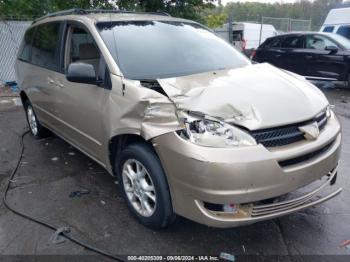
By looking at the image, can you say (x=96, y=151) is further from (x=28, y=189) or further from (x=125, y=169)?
(x=28, y=189)

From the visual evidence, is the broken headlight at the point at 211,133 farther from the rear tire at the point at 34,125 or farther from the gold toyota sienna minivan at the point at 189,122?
the rear tire at the point at 34,125

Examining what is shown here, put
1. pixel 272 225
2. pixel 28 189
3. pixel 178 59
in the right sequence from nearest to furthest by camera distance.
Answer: pixel 272 225, pixel 178 59, pixel 28 189

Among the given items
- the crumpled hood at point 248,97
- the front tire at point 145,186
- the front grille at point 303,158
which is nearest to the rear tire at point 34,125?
the front tire at point 145,186

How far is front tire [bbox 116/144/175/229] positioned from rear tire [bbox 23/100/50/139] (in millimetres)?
2745

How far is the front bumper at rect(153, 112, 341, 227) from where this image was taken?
2506 millimetres

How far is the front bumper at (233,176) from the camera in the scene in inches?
98.7

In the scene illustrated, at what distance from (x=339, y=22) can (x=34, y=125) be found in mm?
11353

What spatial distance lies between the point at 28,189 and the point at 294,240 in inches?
111

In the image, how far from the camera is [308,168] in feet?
9.03

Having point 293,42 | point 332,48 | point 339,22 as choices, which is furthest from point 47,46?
point 339,22

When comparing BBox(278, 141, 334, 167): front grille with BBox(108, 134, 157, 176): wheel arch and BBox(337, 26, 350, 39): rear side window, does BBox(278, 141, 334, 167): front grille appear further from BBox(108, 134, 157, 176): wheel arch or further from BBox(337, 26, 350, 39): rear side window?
BBox(337, 26, 350, 39): rear side window

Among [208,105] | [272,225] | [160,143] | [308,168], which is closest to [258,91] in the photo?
[208,105]

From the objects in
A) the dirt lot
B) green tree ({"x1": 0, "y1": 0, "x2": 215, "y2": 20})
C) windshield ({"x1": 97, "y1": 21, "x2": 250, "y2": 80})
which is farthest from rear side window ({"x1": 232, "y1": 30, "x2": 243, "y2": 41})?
the dirt lot

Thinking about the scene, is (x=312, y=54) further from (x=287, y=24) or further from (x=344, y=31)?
(x=287, y=24)
